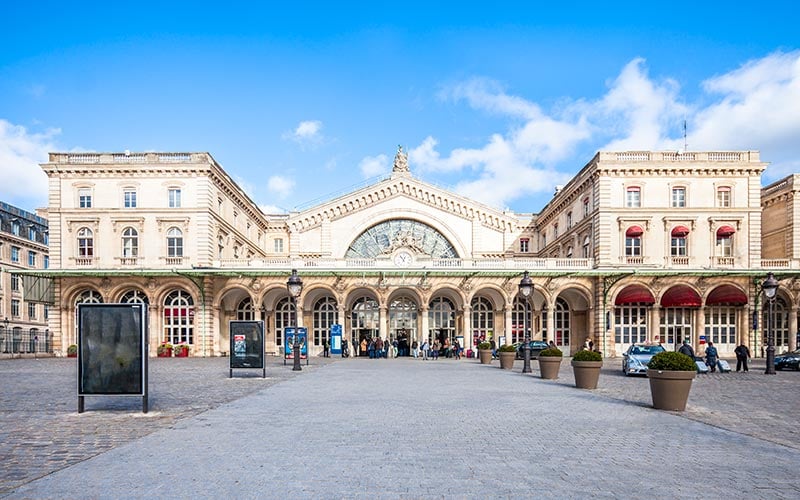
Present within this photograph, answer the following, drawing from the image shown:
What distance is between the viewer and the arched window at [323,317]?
152ft

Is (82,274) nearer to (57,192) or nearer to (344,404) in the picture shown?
(57,192)

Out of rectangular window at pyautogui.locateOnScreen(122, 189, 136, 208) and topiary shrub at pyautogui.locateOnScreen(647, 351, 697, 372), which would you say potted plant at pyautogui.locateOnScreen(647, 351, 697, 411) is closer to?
topiary shrub at pyautogui.locateOnScreen(647, 351, 697, 372)

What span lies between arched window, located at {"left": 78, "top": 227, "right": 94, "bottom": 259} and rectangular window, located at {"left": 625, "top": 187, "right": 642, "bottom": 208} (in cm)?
3929

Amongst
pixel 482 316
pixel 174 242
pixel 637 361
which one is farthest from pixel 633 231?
pixel 174 242

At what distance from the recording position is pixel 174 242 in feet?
138

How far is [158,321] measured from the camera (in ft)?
135

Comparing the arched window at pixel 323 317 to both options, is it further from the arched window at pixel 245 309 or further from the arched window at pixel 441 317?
the arched window at pixel 441 317

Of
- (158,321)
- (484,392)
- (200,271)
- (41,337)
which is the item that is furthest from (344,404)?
(41,337)

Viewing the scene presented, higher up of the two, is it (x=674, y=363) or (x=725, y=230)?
(x=725, y=230)

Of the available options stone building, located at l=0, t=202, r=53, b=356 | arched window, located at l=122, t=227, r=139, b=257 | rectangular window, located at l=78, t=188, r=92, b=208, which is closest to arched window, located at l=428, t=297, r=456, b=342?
arched window, located at l=122, t=227, r=139, b=257

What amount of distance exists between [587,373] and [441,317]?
29.6m

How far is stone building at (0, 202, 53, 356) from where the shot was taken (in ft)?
195

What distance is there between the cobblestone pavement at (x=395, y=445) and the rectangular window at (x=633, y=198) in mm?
26441

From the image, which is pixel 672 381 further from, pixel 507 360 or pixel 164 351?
pixel 164 351
